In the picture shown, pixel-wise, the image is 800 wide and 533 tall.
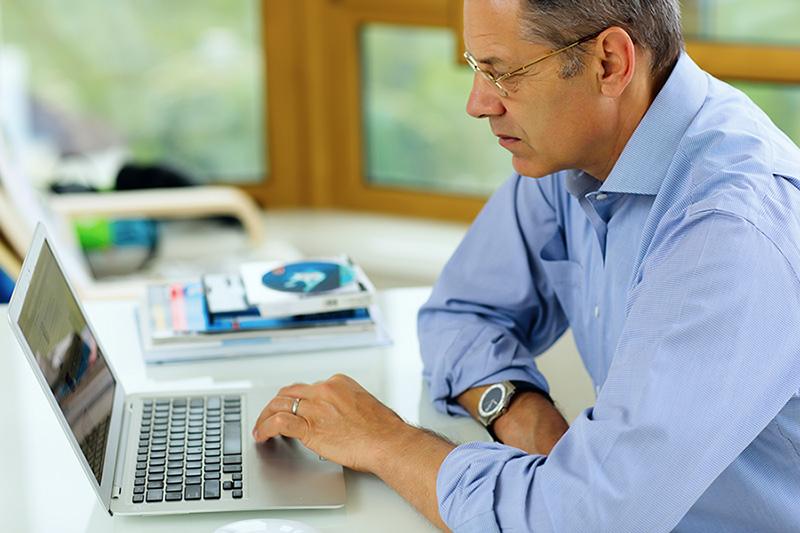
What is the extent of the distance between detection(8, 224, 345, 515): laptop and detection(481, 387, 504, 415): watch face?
0.79 ft

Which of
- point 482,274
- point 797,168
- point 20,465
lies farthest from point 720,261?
point 20,465

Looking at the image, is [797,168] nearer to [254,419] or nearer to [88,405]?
[254,419]

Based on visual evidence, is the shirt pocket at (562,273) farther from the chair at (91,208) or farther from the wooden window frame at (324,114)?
the wooden window frame at (324,114)

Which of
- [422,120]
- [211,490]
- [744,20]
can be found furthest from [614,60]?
[422,120]

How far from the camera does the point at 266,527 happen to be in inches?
45.7

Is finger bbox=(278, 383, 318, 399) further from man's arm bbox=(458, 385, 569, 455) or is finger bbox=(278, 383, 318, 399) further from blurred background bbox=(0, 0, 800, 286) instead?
blurred background bbox=(0, 0, 800, 286)

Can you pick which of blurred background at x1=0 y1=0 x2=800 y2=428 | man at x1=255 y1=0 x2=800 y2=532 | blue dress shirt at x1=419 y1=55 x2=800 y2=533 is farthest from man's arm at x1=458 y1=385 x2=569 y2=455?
blurred background at x1=0 y1=0 x2=800 y2=428

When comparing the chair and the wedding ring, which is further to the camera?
the chair

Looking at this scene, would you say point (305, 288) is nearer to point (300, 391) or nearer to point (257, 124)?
point (300, 391)

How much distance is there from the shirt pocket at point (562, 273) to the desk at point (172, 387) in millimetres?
221

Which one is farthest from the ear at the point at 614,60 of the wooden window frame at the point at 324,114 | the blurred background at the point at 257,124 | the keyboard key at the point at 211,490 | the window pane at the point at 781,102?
the wooden window frame at the point at 324,114

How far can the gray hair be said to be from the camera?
1.30 metres

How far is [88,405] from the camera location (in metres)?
1.32

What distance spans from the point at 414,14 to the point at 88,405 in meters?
2.41
